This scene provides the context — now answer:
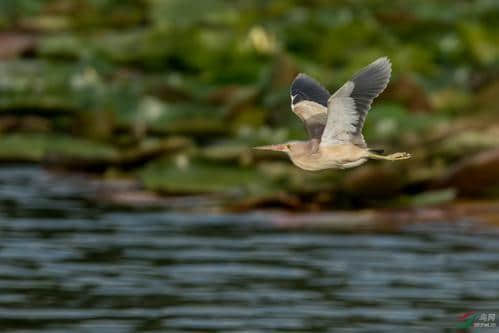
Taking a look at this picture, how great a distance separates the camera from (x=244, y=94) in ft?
52.9

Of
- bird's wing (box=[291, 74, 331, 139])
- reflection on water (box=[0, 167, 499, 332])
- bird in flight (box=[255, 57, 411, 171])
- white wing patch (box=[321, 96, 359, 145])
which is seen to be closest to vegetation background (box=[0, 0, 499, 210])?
reflection on water (box=[0, 167, 499, 332])

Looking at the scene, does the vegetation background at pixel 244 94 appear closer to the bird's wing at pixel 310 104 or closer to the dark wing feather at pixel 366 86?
the bird's wing at pixel 310 104

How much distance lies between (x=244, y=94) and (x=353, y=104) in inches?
301

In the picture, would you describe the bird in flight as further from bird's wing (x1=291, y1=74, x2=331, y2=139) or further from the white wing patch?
bird's wing (x1=291, y1=74, x2=331, y2=139)

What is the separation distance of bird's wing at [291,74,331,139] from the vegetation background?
2.86 metres

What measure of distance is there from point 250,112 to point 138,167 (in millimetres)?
1591

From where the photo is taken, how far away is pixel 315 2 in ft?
68.6

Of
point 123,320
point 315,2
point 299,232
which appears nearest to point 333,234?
point 299,232

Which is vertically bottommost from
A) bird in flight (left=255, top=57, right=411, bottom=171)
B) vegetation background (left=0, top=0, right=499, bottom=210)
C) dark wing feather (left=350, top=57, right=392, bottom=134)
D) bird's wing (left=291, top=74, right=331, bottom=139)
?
bird in flight (left=255, top=57, right=411, bottom=171)

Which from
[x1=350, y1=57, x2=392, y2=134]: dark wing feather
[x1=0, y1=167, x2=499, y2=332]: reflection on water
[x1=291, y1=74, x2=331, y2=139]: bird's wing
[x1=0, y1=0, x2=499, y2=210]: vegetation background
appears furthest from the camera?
[x1=0, y1=0, x2=499, y2=210]: vegetation background

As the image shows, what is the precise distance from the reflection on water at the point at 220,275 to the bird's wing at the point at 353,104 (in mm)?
1517

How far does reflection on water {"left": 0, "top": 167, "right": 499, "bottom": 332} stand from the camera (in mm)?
9953

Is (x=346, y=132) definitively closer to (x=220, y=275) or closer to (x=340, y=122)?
(x=340, y=122)

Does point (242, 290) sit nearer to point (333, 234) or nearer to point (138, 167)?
point (333, 234)
